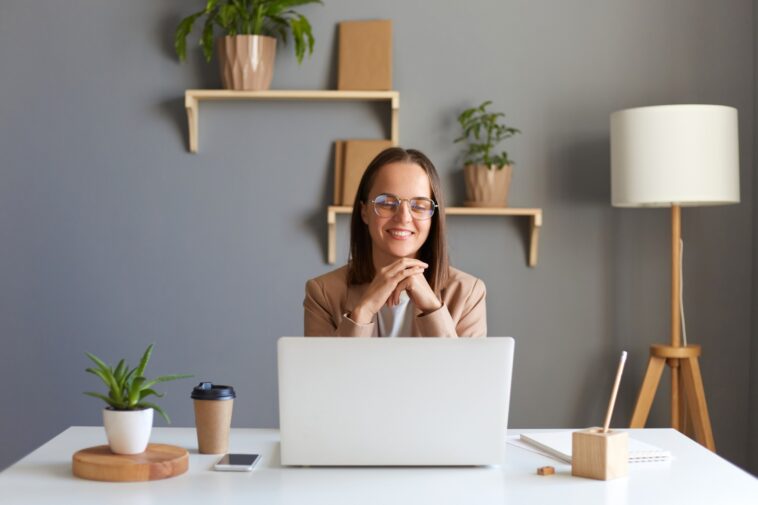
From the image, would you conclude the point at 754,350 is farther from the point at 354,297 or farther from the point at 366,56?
the point at 354,297

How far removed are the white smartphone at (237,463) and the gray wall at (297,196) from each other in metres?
1.92

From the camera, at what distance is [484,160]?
3.38m

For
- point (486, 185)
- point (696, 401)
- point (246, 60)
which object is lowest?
point (696, 401)

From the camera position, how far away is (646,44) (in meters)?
3.51

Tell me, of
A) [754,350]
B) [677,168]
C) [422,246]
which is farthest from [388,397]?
[754,350]

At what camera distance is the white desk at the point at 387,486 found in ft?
4.49

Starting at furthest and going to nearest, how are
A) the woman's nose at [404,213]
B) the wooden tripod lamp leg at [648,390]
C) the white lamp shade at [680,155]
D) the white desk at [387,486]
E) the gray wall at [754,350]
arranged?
the gray wall at [754,350] < the wooden tripod lamp leg at [648,390] < the white lamp shade at [680,155] < the woman's nose at [404,213] < the white desk at [387,486]

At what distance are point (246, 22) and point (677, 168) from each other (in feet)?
Result: 5.22

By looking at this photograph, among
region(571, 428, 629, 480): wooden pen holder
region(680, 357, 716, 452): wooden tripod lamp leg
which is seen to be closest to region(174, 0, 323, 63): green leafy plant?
region(680, 357, 716, 452): wooden tripod lamp leg

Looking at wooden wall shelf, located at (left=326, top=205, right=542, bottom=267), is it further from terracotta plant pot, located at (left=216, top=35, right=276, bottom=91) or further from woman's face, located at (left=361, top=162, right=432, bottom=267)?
woman's face, located at (left=361, top=162, right=432, bottom=267)

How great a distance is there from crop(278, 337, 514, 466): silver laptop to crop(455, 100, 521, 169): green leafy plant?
192 centimetres

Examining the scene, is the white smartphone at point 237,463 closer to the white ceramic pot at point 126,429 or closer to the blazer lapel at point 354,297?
the white ceramic pot at point 126,429

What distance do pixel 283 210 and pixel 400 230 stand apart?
4.82ft

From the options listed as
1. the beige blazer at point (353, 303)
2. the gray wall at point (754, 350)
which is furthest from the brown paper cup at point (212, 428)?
the gray wall at point (754, 350)
